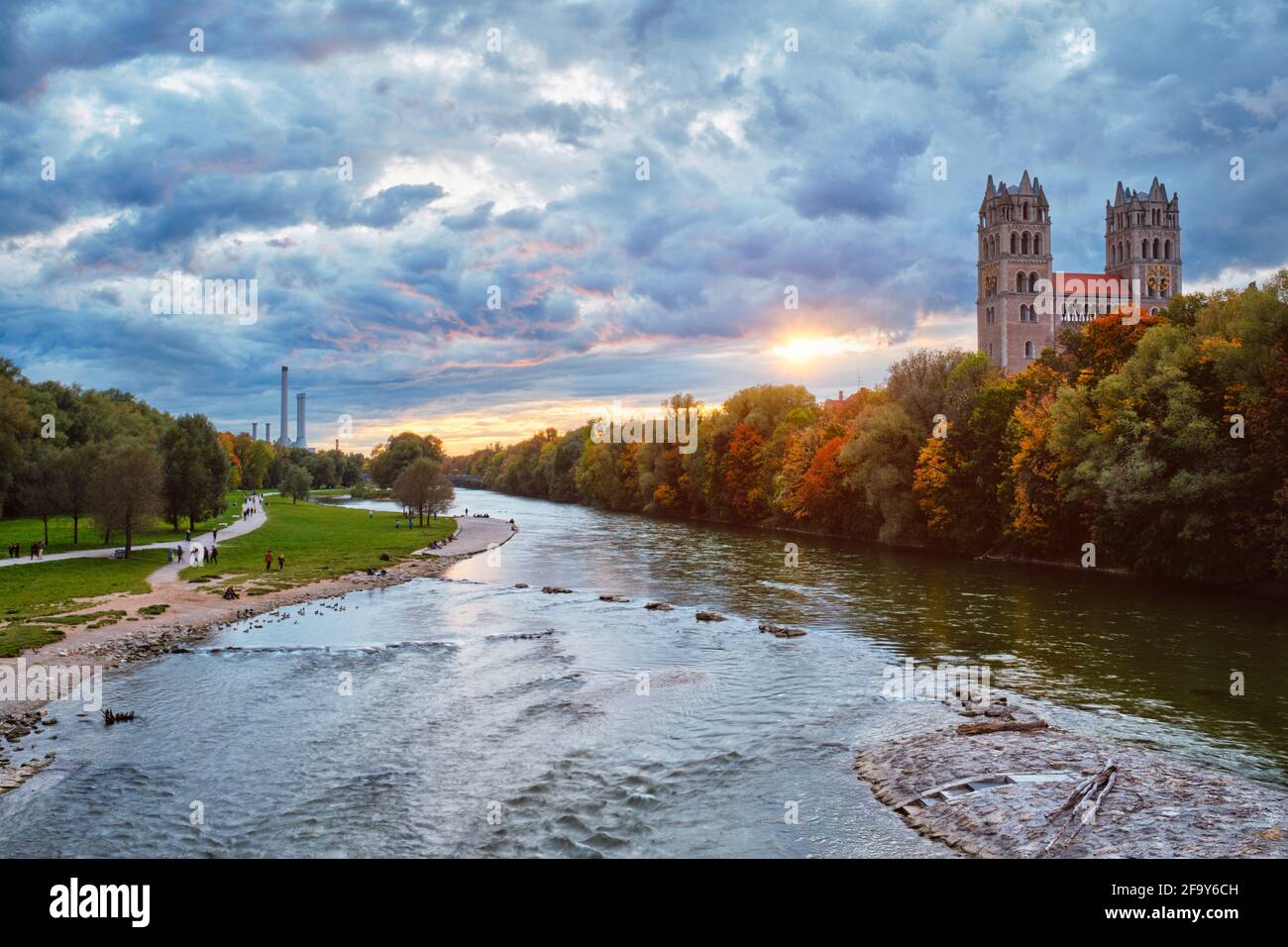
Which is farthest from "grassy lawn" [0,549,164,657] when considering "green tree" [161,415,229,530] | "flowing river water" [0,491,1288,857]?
"green tree" [161,415,229,530]

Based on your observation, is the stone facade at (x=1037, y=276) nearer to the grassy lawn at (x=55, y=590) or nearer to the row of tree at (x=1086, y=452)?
the row of tree at (x=1086, y=452)

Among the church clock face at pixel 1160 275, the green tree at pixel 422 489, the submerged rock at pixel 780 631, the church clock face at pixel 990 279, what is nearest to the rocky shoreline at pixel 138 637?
the submerged rock at pixel 780 631

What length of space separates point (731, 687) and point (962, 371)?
183ft

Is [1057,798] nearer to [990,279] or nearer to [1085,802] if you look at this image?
[1085,802]

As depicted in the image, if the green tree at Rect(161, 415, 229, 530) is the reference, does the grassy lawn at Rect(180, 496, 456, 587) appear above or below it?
below

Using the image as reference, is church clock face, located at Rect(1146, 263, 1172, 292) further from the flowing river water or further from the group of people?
the group of people

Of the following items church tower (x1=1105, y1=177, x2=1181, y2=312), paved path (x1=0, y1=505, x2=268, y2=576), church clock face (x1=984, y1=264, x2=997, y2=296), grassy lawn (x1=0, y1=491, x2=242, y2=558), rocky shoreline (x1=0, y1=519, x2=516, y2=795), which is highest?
church tower (x1=1105, y1=177, x2=1181, y2=312)

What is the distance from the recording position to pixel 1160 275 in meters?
177

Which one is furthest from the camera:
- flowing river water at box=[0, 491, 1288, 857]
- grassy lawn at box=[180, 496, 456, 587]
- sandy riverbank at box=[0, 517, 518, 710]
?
grassy lawn at box=[180, 496, 456, 587]

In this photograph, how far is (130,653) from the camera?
3194 cm

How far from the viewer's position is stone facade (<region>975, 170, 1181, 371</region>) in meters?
162

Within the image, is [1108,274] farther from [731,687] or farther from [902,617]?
[731,687]

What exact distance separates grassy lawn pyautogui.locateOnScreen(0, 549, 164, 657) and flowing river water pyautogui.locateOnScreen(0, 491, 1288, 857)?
5248mm
